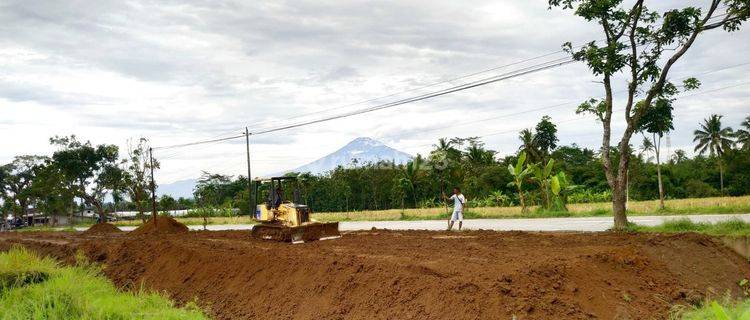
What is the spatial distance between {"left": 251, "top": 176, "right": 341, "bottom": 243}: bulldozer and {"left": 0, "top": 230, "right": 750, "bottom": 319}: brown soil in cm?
231

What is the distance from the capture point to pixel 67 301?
9.34m

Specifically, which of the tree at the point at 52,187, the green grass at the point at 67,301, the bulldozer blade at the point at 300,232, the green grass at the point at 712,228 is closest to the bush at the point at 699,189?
the green grass at the point at 712,228

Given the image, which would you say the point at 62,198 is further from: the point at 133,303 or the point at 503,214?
the point at 133,303

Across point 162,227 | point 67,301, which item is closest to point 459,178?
point 162,227

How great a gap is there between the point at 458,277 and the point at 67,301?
6.08 m

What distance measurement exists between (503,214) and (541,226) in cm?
940

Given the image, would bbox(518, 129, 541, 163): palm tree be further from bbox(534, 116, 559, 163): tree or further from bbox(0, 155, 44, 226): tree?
bbox(0, 155, 44, 226): tree

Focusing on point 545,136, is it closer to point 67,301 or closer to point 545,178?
point 545,178

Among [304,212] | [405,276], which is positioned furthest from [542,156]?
[405,276]

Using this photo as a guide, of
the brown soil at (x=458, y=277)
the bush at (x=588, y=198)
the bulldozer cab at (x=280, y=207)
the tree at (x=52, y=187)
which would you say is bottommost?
the brown soil at (x=458, y=277)

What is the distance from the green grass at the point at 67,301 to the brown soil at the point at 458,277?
1.26 m

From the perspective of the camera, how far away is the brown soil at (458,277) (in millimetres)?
8711

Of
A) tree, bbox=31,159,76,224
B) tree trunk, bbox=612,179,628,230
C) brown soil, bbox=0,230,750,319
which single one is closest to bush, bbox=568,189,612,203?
tree trunk, bbox=612,179,628,230

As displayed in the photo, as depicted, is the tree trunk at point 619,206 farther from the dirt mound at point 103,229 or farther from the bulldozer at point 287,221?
the dirt mound at point 103,229
